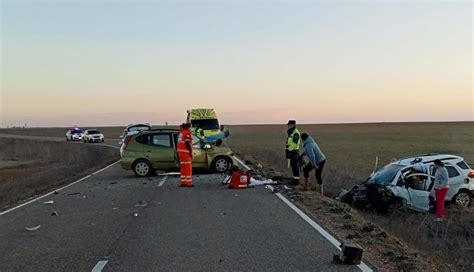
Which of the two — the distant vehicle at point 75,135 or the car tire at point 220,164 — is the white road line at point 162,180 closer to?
the car tire at point 220,164

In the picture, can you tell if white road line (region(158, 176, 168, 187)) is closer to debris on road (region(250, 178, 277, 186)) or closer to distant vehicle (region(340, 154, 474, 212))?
debris on road (region(250, 178, 277, 186))

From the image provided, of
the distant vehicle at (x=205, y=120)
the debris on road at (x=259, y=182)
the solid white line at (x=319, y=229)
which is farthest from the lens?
the distant vehicle at (x=205, y=120)

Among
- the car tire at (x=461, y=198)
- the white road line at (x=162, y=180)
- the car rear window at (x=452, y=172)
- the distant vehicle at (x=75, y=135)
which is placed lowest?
the distant vehicle at (x=75, y=135)

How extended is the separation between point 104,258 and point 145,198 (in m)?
6.20

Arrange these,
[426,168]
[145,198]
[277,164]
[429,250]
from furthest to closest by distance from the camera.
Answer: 1. [277,164]
2. [426,168]
3. [145,198]
4. [429,250]

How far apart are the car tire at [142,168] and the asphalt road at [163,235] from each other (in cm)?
503

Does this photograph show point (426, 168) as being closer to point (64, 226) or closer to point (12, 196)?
point (64, 226)

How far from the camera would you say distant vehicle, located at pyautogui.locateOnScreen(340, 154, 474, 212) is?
14.7 metres

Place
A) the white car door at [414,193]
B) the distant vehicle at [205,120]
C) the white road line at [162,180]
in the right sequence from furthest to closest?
the distant vehicle at [205,120], the white road line at [162,180], the white car door at [414,193]

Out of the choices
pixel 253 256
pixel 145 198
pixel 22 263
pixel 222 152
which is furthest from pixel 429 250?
pixel 222 152

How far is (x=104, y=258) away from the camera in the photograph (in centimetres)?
732

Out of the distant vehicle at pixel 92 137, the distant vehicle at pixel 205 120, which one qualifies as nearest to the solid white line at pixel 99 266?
the distant vehicle at pixel 205 120

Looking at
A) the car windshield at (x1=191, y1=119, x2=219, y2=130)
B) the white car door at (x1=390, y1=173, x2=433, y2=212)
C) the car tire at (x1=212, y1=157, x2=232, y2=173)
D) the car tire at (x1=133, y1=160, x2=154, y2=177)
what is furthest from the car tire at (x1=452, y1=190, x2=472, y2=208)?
the car windshield at (x1=191, y1=119, x2=219, y2=130)

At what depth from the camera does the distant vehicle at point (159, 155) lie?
19.4 metres
